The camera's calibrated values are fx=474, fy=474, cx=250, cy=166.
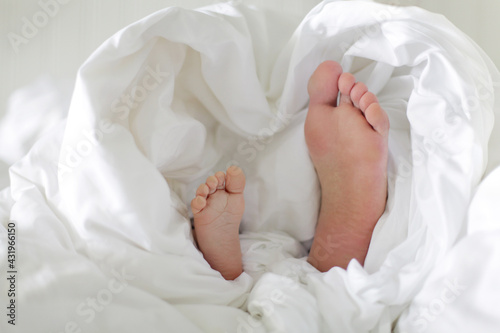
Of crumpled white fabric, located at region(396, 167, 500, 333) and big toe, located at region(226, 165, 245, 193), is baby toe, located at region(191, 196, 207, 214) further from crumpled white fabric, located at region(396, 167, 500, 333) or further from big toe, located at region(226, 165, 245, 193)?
crumpled white fabric, located at region(396, 167, 500, 333)

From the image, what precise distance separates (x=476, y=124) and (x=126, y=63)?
1.62ft

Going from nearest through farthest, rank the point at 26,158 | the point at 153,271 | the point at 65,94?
the point at 153,271, the point at 26,158, the point at 65,94

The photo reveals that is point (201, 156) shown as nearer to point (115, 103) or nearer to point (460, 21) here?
point (115, 103)

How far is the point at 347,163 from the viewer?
700 millimetres

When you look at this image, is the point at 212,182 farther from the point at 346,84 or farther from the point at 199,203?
the point at 346,84

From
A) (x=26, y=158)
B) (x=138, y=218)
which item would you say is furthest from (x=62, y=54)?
(x=138, y=218)

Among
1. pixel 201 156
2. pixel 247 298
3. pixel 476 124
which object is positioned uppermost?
pixel 476 124

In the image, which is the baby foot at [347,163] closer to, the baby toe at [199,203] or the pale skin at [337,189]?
the pale skin at [337,189]

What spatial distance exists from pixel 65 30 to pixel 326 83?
0.53 metres

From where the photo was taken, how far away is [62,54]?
35.7 inches

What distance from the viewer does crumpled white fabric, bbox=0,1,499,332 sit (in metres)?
0.60

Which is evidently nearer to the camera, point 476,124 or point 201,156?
point 476,124

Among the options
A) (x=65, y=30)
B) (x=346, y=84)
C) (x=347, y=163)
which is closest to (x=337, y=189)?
(x=347, y=163)

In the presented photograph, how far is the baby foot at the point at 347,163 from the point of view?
683mm
